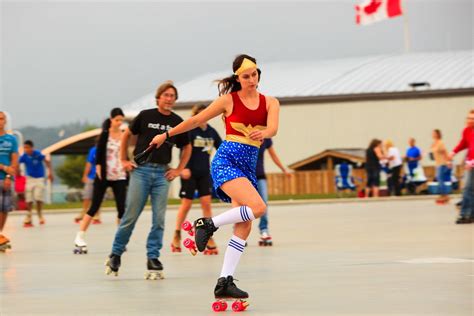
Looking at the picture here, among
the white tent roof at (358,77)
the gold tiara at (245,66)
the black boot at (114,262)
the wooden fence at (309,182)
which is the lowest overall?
the wooden fence at (309,182)

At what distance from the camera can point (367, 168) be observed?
3406 centimetres

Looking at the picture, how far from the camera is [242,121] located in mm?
9094

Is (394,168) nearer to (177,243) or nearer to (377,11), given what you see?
(177,243)

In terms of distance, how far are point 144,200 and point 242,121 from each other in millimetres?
2649

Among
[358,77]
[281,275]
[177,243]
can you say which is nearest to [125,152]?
[281,275]

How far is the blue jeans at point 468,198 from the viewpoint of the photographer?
19.3m

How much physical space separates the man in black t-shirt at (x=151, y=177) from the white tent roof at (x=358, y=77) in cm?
4256

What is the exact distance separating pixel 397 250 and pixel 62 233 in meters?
8.18

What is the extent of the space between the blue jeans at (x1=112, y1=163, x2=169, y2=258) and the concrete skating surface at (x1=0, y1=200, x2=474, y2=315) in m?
0.39

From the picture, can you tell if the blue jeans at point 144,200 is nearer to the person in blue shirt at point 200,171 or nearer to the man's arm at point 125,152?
the man's arm at point 125,152

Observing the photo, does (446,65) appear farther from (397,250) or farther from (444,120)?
(397,250)

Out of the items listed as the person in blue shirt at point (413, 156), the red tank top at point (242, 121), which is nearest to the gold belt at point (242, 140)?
the red tank top at point (242, 121)

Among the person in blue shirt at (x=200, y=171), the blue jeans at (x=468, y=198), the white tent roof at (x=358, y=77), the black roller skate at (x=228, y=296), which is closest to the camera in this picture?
the black roller skate at (x=228, y=296)

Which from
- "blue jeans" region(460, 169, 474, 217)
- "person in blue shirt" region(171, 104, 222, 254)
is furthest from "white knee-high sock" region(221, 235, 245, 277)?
"blue jeans" region(460, 169, 474, 217)
